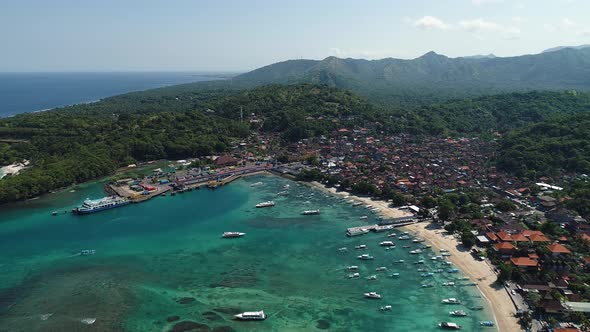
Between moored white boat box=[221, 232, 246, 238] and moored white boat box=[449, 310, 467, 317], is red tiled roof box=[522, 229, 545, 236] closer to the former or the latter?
moored white boat box=[449, 310, 467, 317]

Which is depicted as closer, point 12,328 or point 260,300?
point 12,328

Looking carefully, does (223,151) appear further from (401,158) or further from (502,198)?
(502,198)

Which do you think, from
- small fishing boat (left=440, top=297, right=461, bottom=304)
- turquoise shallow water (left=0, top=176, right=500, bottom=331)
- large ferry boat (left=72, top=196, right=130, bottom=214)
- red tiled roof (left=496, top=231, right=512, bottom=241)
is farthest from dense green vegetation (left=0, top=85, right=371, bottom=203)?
red tiled roof (left=496, top=231, right=512, bottom=241)

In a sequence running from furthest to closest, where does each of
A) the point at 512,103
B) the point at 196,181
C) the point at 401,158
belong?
the point at 512,103 → the point at 401,158 → the point at 196,181

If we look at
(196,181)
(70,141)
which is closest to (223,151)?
(196,181)

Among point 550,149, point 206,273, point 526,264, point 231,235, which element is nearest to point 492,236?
point 526,264

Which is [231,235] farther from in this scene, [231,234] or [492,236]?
[492,236]

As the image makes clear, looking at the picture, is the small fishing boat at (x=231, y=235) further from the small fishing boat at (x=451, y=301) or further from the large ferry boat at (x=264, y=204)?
the small fishing boat at (x=451, y=301)
